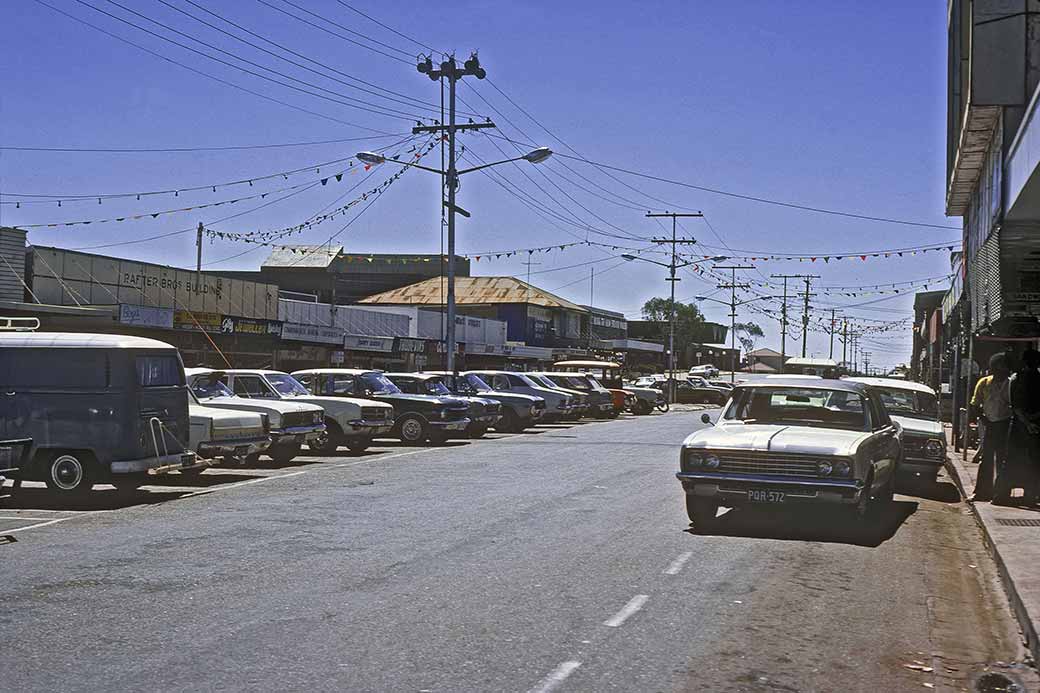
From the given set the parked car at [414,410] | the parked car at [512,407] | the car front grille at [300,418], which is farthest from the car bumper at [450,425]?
the parked car at [512,407]

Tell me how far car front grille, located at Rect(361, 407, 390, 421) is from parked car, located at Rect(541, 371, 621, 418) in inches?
670

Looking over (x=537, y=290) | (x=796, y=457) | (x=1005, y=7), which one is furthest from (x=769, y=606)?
(x=537, y=290)

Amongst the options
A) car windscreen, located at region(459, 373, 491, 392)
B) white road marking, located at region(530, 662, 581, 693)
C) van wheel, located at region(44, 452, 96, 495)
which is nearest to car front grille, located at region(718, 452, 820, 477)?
white road marking, located at region(530, 662, 581, 693)

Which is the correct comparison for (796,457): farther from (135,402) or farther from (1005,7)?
(1005,7)

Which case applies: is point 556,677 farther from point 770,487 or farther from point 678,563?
point 770,487

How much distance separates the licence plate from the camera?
1165 cm

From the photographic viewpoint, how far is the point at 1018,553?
1043cm

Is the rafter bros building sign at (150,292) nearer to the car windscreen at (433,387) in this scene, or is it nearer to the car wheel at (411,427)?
the car windscreen at (433,387)

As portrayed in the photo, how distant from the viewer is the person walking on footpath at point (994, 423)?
14.1 m

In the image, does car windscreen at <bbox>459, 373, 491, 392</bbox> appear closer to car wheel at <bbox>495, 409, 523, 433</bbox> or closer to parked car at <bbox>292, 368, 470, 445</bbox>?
car wheel at <bbox>495, 409, 523, 433</bbox>

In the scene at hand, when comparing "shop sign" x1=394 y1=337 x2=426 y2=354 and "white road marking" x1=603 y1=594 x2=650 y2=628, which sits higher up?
"shop sign" x1=394 y1=337 x2=426 y2=354

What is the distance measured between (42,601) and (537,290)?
8129 cm

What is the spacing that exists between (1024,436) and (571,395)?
2509 centimetres

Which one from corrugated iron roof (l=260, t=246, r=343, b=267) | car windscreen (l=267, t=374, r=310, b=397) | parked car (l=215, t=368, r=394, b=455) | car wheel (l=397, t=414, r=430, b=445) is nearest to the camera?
parked car (l=215, t=368, r=394, b=455)
